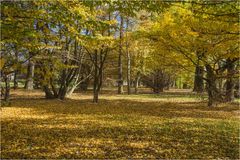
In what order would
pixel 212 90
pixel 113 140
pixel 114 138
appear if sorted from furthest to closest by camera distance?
pixel 212 90
pixel 114 138
pixel 113 140

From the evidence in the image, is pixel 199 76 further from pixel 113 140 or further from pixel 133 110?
pixel 113 140

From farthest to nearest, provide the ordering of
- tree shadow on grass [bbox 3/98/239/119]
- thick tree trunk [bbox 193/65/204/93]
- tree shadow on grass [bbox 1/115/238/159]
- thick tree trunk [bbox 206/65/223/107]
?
thick tree trunk [bbox 193/65/204/93] < thick tree trunk [bbox 206/65/223/107] < tree shadow on grass [bbox 3/98/239/119] < tree shadow on grass [bbox 1/115/238/159]

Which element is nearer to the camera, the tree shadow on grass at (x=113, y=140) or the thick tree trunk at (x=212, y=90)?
the tree shadow on grass at (x=113, y=140)

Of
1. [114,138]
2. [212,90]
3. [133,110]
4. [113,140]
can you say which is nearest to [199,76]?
[212,90]

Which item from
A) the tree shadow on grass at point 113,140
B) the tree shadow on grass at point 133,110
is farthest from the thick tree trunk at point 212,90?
the tree shadow on grass at point 113,140

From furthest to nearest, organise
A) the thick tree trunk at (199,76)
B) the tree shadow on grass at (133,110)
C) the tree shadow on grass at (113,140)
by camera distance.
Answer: the thick tree trunk at (199,76)
the tree shadow on grass at (133,110)
the tree shadow on grass at (113,140)

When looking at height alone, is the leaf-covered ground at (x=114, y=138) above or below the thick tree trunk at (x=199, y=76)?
below

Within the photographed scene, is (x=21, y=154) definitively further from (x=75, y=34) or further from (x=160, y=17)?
(x=160, y=17)

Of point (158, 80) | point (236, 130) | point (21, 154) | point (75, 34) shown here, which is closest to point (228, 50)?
point (236, 130)

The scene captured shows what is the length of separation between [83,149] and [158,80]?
3327 centimetres

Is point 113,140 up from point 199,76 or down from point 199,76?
down

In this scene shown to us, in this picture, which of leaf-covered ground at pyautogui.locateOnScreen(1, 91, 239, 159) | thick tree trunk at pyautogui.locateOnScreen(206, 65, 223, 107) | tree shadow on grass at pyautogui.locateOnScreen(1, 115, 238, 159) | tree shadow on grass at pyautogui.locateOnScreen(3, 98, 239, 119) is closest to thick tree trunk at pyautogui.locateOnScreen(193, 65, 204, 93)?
thick tree trunk at pyautogui.locateOnScreen(206, 65, 223, 107)

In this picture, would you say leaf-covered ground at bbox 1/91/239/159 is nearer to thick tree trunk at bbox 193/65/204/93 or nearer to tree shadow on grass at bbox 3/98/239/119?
tree shadow on grass at bbox 3/98/239/119

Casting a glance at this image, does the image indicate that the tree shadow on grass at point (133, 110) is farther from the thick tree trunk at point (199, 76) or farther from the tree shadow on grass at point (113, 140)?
the tree shadow on grass at point (113, 140)
